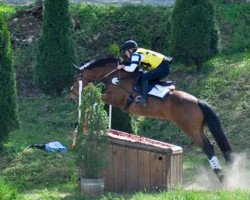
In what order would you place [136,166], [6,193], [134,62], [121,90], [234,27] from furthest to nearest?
1. [234,27]
2. [121,90]
3. [134,62]
4. [136,166]
5. [6,193]

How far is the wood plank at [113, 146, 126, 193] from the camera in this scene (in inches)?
615

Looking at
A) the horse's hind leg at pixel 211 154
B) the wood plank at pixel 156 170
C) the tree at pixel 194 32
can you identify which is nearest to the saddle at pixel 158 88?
the horse's hind leg at pixel 211 154

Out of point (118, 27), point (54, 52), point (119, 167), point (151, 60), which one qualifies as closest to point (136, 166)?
point (119, 167)

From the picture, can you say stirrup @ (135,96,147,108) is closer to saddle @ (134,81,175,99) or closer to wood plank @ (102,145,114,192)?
saddle @ (134,81,175,99)

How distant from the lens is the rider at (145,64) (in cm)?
1647

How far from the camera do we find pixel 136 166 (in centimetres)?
1561

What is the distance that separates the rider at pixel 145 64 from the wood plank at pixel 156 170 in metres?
1.33

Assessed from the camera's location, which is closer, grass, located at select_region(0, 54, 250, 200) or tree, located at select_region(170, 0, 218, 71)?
grass, located at select_region(0, 54, 250, 200)

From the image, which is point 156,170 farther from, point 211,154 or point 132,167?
point 211,154

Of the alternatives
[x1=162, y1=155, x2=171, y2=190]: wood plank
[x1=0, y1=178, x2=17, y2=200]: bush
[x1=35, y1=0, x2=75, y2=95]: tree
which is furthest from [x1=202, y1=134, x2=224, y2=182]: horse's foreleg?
[x1=35, y1=0, x2=75, y2=95]: tree

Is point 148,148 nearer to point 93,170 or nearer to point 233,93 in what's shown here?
point 93,170

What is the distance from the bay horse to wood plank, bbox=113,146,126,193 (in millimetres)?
1314

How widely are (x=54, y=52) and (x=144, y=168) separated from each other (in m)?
6.93

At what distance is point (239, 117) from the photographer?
19938 millimetres
